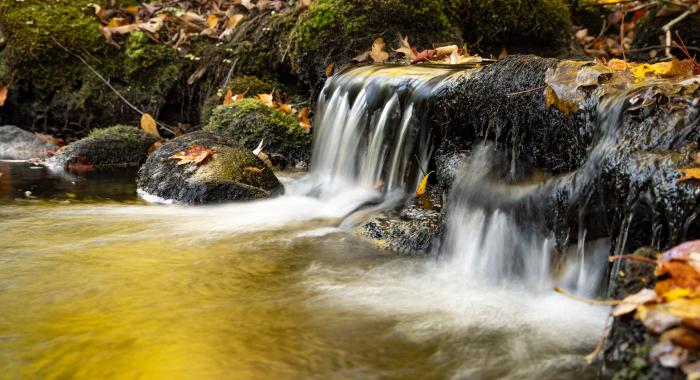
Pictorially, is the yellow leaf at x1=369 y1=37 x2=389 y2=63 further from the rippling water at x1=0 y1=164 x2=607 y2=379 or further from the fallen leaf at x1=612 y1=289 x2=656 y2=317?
the fallen leaf at x1=612 y1=289 x2=656 y2=317

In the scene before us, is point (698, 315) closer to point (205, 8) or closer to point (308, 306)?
point (308, 306)

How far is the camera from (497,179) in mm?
3521

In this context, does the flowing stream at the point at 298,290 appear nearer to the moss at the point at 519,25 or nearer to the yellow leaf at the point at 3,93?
the moss at the point at 519,25

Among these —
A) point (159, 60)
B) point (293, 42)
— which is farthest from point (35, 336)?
point (159, 60)

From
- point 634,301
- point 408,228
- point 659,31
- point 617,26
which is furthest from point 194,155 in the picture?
point 617,26

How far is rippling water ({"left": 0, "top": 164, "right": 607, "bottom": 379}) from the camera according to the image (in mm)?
2115

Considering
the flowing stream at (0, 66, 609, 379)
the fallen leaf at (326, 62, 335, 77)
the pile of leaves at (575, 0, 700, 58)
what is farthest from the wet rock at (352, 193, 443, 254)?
the pile of leaves at (575, 0, 700, 58)

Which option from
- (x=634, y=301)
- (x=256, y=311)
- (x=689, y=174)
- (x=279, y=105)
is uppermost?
(x=279, y=105)

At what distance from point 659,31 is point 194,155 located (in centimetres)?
554

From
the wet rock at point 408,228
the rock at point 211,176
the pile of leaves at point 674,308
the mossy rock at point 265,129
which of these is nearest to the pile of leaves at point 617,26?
the mossy rock at point 265,129

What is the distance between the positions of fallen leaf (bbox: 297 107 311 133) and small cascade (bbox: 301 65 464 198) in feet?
1.70

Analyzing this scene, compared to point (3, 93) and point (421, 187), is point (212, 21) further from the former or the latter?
point (421, 187)

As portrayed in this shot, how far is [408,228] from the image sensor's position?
12.0ft

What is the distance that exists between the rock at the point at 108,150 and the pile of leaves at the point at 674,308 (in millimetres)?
6163
